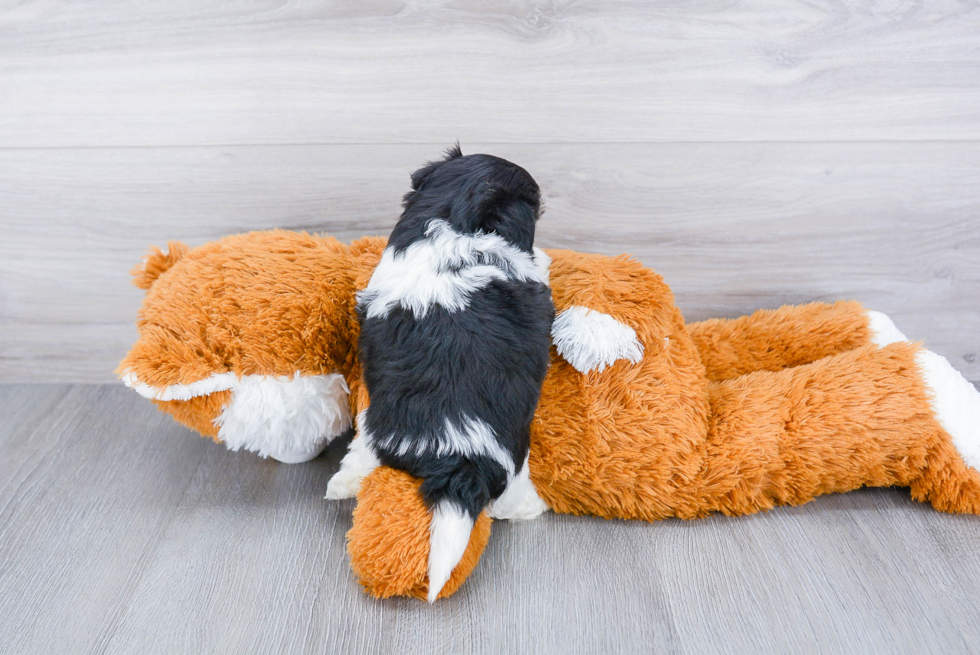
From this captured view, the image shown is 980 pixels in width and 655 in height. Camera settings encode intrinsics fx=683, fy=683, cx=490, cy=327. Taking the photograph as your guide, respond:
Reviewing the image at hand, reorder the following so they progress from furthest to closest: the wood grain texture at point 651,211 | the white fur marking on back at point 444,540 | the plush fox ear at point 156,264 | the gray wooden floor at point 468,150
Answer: the wood grain texture at point 651,211 < the plush fox ear at point 156,264 < the gray wooden floor at point 468,150 < the white fur marking on back at point 444,540

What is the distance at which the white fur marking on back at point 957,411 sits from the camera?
3.09 feet

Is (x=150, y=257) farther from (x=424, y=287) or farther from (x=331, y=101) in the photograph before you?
(x=424, y=287)

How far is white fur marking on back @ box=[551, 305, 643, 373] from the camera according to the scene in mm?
885

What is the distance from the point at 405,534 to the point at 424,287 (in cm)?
29

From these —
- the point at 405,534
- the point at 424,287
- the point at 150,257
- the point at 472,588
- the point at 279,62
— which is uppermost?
the point at 279,62

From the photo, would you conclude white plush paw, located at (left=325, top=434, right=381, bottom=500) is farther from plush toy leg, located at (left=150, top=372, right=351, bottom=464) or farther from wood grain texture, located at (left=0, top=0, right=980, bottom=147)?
wood grain texture, located at (left=0, top=0, right=980, bottom=147)

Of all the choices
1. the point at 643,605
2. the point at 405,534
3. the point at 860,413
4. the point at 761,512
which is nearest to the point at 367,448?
the point at 405,534

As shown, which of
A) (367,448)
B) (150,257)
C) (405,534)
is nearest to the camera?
(405,534)

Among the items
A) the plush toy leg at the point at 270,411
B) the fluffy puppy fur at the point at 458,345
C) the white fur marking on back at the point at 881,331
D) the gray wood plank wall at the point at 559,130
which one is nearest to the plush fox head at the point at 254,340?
the plush toy leg at the point at 270,411

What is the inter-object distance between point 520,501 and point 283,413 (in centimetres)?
36

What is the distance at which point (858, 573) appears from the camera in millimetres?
877

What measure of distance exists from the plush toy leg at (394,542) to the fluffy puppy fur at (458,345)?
15 millimetres

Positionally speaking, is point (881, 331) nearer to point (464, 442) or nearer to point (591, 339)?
point (591, 339)

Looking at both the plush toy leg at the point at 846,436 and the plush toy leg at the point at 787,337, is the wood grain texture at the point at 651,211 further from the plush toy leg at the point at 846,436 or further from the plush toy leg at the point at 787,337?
the plush toy leg at the point at 846,436
